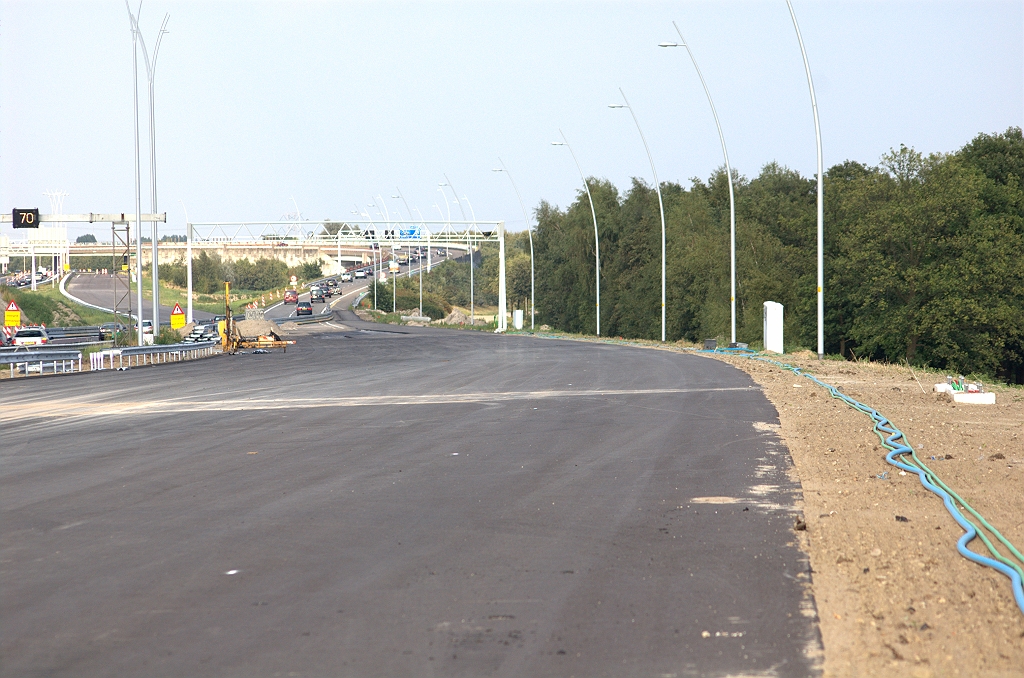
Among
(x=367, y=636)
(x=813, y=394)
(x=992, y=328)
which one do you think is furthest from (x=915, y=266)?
(x=367, y=636)

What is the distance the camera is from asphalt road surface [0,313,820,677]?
5793 mm

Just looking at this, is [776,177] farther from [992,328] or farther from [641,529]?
[641,529]

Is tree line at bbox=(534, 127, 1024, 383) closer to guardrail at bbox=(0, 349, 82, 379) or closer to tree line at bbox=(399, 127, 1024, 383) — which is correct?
tree line at bbox=(399, 127, 1024, 383)

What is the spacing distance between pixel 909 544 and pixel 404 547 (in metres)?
4.05

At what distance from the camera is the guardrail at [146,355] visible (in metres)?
36.7

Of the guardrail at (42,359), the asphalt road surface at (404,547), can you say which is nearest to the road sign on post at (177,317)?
the guardrail at (42,359)

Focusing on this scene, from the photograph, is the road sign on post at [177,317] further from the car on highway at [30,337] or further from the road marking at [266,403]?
the road marking at [266,403]

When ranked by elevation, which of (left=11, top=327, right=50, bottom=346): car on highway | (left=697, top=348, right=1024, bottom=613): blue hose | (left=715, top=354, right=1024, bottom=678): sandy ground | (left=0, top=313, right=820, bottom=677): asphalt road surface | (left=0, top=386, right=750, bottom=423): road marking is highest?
(left=11, top=327, right=50, bottom=346): car on highway

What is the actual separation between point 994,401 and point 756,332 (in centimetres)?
5355

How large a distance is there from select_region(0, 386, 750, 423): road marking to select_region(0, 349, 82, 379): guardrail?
1098cm

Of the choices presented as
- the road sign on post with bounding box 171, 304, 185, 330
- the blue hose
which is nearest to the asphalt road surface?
the blue hose

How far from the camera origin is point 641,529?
29.5ft

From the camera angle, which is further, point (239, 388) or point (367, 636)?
point (239, 388)

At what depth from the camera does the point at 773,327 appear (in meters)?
42.8
